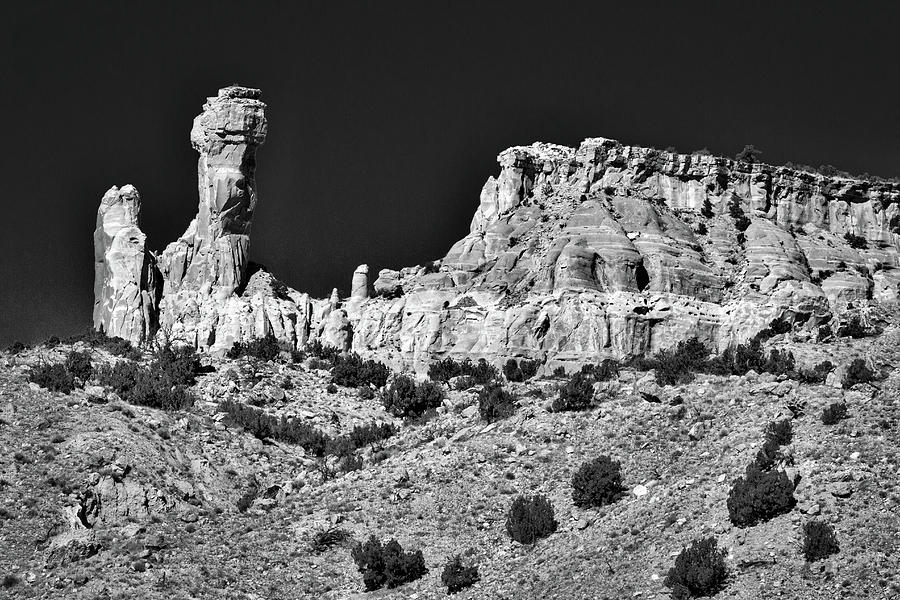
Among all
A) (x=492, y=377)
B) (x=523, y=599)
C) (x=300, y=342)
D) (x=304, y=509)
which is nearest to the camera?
(x=523, y=599)

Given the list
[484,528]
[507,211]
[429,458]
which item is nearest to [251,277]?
[507,211]

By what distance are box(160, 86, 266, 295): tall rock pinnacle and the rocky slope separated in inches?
1089

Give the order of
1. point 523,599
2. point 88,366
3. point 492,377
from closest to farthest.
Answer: point 523,599 → point 88,366 → point 492,377

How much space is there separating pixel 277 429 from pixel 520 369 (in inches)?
738

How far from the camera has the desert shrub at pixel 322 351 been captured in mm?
115988

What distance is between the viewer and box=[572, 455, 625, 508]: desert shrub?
82.6 metres

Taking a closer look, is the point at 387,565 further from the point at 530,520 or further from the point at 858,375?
the point at 858,375

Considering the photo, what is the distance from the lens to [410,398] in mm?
105688

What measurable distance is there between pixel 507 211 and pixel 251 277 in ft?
64.4

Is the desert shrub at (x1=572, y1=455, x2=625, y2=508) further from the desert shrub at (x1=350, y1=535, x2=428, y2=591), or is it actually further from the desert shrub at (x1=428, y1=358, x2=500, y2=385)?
the desert shrub at (x1=428, y1=358, x2=500, y2=385)

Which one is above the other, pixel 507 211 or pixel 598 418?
pixel 507 211

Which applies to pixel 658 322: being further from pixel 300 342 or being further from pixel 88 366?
pixel 88 366

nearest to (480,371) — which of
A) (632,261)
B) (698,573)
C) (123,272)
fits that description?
(632,261)

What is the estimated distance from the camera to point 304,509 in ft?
287
